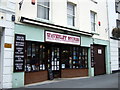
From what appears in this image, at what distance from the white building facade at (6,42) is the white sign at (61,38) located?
2571 mm

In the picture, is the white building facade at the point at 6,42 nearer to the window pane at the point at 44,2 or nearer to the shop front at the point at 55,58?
the shop front at the point at 55,58

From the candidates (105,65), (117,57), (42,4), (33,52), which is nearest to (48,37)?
(33,52)

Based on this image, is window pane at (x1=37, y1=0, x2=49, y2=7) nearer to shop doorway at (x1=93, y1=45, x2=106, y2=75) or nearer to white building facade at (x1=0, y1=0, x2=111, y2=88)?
white building facade at (x1=0, y1=0, x2=111, y2=88)

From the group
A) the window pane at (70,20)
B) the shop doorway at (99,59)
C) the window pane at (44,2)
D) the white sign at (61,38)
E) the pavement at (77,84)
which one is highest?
the window pane at (44,2)

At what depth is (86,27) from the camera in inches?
561

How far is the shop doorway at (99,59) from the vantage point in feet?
50.3

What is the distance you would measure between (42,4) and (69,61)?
4.45m

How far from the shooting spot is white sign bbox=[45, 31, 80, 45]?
10934 mm

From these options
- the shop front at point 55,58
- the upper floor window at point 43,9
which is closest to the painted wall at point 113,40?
the shop front at point 55,58

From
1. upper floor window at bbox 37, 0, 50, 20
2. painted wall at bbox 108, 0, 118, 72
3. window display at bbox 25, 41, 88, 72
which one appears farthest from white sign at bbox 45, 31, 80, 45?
painted wall at bbox 108, 0, 118, 72

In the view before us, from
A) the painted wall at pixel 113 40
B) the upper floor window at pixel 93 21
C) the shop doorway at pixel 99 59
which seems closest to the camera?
the shop doorway at pixel 99 59

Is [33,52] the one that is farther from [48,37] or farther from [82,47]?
[82,47]

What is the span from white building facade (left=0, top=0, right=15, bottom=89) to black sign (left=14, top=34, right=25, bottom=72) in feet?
0.89

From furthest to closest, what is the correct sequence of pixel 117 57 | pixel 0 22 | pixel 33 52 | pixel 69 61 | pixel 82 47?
pixel 117 57 → pixel 82 47 → pixel 69 61 → pixel 33 52 → pixel 0 22
